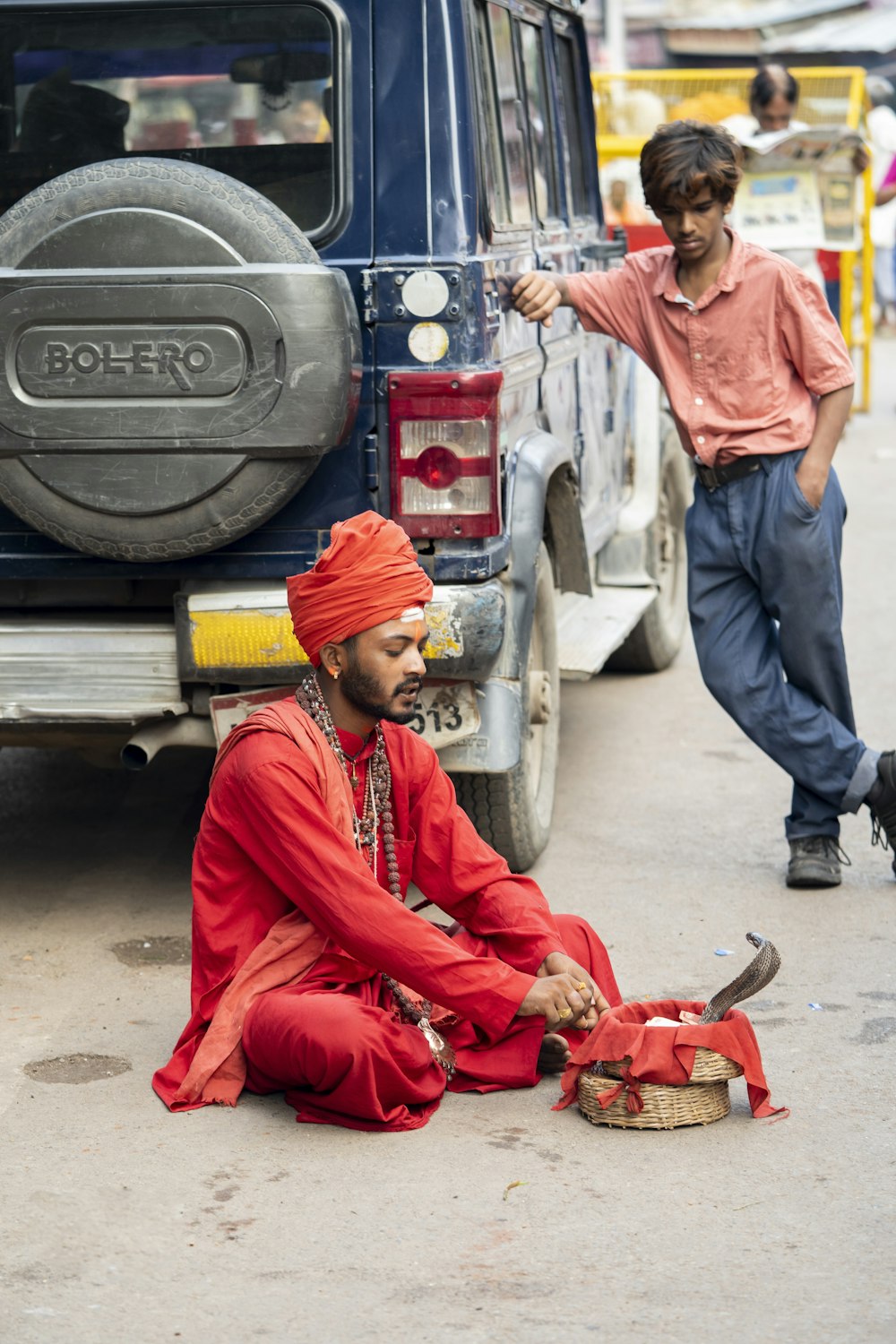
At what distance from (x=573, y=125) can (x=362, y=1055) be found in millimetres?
4160

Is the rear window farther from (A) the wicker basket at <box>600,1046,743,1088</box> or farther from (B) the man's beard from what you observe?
(A) the wicker basket at <box>600,1046,743,1088</box>

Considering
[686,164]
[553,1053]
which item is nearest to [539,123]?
[686,164]

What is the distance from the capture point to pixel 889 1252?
10.2 ft

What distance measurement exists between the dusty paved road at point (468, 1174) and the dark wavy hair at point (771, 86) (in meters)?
7.62

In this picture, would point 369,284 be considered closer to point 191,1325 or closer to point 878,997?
point 878,997

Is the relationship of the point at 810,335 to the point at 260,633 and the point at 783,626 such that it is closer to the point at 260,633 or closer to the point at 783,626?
the point at 783,626

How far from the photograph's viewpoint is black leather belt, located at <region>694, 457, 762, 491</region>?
5047 mm

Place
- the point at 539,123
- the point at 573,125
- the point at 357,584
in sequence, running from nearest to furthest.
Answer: the point at 357,584, the point at 539,123, the point at 573,125

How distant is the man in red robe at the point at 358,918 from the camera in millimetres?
3574

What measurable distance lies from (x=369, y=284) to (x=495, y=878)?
1.43 m

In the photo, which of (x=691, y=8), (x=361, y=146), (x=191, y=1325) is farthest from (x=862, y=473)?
(x=691, y=8)

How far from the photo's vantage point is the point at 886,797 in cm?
516

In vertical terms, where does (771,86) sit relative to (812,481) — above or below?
above

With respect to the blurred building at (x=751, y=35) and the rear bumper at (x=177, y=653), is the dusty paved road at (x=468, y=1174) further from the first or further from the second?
the blurred building at (x=751, y=35)
